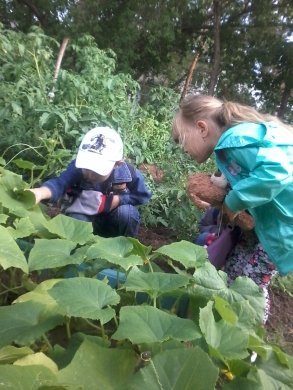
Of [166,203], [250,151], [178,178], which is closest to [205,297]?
[250,151]

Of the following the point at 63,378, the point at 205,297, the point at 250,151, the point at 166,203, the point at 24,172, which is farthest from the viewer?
the point at 166,203

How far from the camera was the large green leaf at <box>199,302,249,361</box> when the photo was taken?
820 mm

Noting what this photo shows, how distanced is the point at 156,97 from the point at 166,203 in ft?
7.26

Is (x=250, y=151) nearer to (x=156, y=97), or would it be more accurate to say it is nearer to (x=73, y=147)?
(x=73, y=147)

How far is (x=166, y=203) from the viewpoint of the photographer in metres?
3.03

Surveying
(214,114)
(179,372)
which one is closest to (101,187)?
(214,114)

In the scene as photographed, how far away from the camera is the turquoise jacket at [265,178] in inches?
56.0

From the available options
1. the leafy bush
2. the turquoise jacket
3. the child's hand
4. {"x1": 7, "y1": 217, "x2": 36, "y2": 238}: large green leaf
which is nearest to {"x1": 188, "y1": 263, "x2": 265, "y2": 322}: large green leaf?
the leafy bush

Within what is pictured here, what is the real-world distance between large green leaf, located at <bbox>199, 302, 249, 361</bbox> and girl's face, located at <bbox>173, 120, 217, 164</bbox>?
94 cm

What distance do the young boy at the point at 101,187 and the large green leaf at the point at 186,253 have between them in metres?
0.81

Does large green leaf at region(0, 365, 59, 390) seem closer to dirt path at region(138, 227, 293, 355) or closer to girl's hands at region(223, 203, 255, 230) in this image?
girl's hands at region(223, 203, 255, 230)

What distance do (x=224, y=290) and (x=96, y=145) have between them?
108 cm

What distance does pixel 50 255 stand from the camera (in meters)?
1.09

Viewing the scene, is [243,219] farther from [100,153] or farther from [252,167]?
[100,153]
